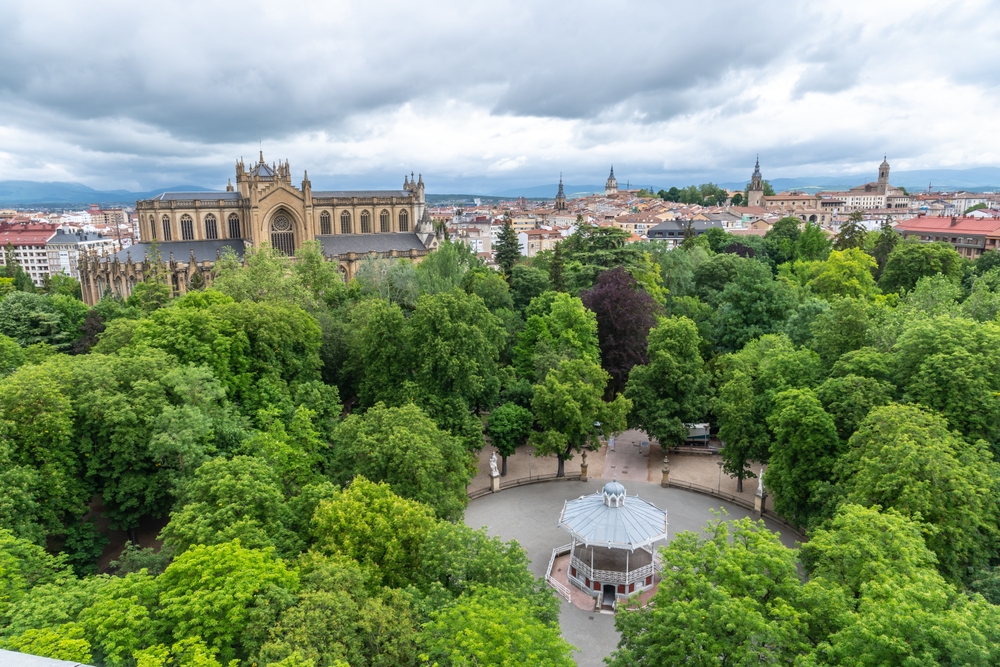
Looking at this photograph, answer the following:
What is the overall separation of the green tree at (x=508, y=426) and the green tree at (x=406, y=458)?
592cm

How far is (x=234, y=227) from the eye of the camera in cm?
6319

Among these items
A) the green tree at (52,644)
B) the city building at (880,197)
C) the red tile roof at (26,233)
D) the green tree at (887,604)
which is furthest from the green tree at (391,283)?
the city building at (880,197)

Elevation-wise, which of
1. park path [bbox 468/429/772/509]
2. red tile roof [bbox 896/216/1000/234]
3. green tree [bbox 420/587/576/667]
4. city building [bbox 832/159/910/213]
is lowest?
park path [bbox 468/429/772/509]

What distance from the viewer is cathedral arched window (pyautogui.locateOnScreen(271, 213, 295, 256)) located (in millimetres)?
63375

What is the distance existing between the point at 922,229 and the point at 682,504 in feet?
227

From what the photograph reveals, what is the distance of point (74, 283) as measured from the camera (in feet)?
214

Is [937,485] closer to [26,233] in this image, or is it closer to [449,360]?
[449,360]

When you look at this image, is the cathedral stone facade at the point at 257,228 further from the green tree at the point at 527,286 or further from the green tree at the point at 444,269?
the green tree at the point at 527,286

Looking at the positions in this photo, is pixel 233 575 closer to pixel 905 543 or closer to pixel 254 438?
pixel 254 438

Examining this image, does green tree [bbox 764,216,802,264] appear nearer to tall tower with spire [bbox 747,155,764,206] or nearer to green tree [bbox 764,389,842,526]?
green tree [bbox 764,389,842,526]

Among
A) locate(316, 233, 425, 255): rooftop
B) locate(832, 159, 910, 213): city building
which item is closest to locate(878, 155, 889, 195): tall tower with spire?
locate(832, 159, 910, 213): city building

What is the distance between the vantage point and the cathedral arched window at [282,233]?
63375mm

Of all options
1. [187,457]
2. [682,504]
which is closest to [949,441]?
[682,504]

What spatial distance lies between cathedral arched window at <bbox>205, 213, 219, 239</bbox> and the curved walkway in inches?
1913
